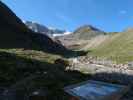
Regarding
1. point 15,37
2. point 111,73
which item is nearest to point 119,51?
point 15,37

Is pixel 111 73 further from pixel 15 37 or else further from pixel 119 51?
pixel 15 37

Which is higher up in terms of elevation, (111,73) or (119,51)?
(119,51)

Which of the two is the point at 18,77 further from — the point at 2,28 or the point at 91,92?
the point at 2,28

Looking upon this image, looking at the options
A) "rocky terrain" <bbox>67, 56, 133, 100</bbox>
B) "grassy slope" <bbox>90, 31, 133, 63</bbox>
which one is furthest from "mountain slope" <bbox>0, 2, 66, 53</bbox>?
"rocky terrain" <bbox>67, 56, 133, 100</bbox>

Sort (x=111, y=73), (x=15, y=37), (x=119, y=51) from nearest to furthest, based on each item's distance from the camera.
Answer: (x=111, y=73) → (x=119, y=51) → (x=15, y=37)

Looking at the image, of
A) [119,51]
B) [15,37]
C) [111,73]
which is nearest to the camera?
[111,73]

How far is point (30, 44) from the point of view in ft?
302

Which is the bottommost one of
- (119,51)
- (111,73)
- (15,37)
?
(111,73)

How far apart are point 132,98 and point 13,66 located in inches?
574

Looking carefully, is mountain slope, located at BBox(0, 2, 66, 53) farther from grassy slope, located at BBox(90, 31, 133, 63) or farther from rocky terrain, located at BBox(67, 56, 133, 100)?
rocky terrain, located at BBox(67, 56, 133, 100)

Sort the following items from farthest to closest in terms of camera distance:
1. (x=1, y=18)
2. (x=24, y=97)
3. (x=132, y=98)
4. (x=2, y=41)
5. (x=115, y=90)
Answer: (x=1, y=18) < (x=2, y=41) < (x=132, y=98) < (x=24, y=97) < (x=115, y=90)

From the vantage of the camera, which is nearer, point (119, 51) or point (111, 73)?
point (111, 73)

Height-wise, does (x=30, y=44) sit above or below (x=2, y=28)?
below

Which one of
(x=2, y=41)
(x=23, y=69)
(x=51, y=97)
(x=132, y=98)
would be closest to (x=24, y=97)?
(x=51, y=97)
